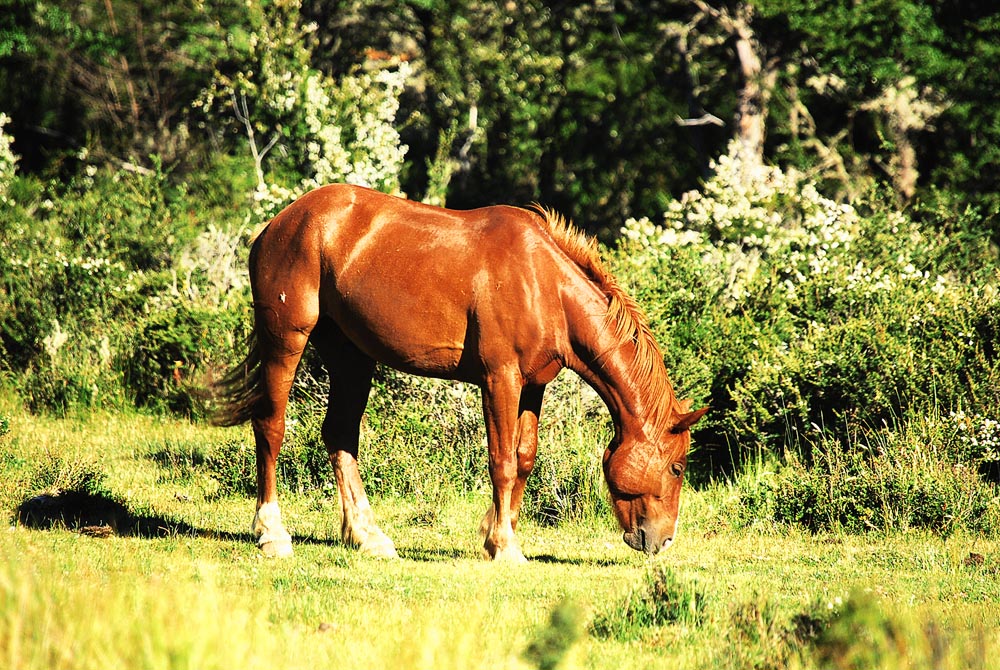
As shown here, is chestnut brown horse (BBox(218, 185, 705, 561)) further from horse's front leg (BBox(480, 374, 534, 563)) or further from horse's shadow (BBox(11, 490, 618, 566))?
horse's shadow (BBox(11, 490, 618, 566))

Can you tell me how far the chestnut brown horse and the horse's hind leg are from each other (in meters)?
0.03

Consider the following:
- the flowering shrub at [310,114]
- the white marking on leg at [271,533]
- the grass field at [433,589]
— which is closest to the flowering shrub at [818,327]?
the grass field at [433,589]

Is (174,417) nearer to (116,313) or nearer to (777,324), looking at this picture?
(116,313)

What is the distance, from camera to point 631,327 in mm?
6812

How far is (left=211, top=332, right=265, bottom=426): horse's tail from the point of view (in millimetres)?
7621

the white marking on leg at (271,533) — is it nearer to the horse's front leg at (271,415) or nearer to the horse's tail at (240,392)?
the horse's front leg at (271,415)

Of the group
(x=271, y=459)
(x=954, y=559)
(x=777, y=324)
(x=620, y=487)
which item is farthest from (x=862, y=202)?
(x=271, y=459)

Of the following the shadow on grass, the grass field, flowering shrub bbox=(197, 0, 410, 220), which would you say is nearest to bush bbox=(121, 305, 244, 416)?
the grass field

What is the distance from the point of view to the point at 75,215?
14195 mm

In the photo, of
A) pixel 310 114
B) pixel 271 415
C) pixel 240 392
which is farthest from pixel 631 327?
pixel 310 114

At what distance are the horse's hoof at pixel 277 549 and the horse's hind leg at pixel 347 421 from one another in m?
0.51

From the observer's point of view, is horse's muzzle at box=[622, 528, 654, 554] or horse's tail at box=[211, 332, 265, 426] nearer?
horse's muzzle at box=[622, 528, 654, 554]

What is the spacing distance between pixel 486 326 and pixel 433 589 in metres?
1.64

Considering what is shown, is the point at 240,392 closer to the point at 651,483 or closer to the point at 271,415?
the point at 271,415
